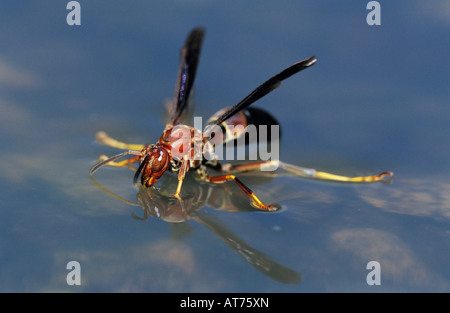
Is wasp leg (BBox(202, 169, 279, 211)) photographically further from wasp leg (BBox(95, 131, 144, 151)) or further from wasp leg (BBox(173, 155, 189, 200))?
wasp leg (BBox(95, 131, 144, 151))

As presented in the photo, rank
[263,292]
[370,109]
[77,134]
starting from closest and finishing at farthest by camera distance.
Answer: [263,292]
[77,134]
[370,109]

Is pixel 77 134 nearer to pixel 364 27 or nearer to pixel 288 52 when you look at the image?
pixel 288 52

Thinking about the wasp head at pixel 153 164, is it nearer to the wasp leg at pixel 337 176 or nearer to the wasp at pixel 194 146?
the wasp at pixel 194 146

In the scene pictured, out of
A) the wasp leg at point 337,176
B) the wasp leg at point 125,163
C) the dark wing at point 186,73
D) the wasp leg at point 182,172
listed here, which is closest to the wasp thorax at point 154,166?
the wasp leg at point 182,172

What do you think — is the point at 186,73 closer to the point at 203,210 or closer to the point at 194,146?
the point at 194,146

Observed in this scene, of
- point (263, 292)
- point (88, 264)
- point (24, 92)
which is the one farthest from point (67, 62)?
point (263, 292)

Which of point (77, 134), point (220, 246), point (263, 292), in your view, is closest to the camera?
point (263, 292)

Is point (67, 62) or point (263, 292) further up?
point (67, 62)
